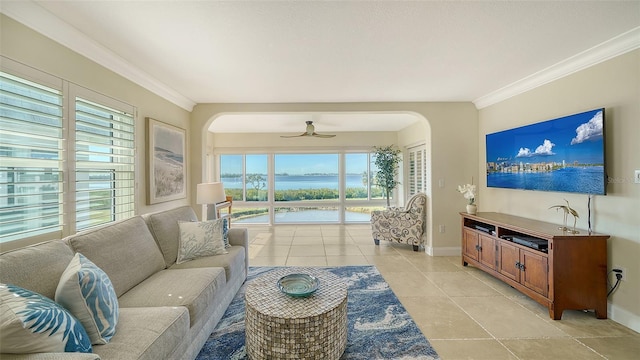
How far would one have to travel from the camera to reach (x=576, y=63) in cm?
267

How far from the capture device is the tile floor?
202cm

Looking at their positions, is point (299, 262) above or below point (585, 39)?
below

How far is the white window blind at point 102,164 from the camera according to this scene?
2217mm

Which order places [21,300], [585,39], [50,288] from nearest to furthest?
[21,300]
[50,288]
[585,39]

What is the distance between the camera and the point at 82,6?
70.9 inches

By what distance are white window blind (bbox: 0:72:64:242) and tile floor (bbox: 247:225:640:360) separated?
2.57m

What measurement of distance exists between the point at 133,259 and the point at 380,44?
271 cm

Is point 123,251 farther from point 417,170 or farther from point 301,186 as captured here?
point 417,170

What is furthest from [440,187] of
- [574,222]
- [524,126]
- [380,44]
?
[380,44]

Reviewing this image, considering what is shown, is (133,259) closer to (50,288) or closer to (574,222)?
(50,288)

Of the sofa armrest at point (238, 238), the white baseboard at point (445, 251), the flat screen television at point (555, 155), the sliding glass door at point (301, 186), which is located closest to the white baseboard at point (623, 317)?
the flat screen television at point (555, 155)

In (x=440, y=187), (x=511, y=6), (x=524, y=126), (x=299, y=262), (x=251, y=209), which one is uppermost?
(x=511, y=6)

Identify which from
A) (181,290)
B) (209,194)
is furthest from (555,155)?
(209,194)

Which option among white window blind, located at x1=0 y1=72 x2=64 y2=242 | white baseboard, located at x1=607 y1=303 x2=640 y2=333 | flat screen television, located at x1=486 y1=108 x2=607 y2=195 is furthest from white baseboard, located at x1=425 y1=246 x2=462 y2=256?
white window blind, located at x1=0 y1=72 x2=64 y2=242
